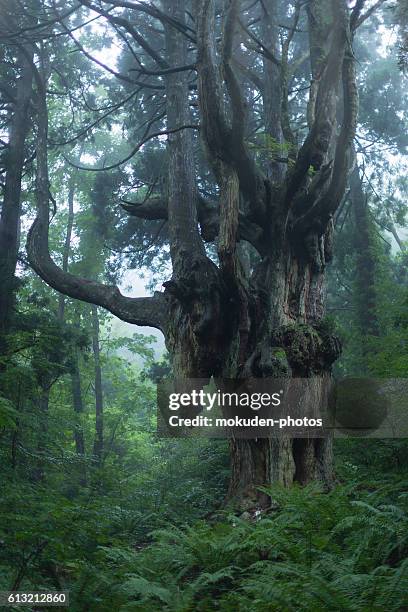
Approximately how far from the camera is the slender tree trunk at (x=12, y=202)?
14555mm

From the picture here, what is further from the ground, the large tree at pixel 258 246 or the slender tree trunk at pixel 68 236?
the slender tree trunk at pixel 68 236

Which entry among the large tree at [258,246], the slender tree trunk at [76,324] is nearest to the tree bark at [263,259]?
the large tree at [258,246]

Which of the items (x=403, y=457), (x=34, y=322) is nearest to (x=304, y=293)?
(x=403, y=457)

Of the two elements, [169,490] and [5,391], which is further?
[169,490]

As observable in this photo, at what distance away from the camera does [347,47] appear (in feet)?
31.3

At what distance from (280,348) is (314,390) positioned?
73 cm

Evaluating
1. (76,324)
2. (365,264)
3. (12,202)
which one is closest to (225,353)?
(12,202)

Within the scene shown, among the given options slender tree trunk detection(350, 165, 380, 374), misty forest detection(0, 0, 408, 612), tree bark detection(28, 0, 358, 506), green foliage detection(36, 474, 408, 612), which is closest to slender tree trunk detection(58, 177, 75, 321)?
misty forest detection(0, 0, 408, 612)

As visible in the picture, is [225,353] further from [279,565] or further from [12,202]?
[12,202]

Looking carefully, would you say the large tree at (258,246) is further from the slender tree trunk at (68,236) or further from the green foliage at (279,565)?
the slender tree trunk at (68,236)

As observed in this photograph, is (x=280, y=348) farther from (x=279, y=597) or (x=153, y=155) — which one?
(x=153, y=155)

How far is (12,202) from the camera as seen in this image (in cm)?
1577

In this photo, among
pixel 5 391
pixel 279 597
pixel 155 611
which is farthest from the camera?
pixel 5 391

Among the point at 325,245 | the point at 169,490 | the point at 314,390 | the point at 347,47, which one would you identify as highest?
the point at 347,47
